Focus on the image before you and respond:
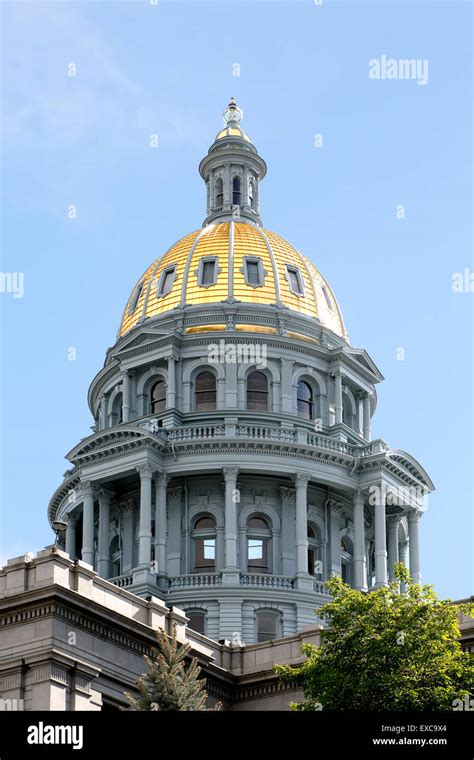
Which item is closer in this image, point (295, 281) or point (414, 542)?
point (414, 542)

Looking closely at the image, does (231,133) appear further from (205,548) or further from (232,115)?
(205,548)

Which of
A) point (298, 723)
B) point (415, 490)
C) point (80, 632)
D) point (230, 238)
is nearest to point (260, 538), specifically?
point (415, 490)

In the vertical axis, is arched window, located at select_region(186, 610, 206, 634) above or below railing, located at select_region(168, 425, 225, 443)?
below

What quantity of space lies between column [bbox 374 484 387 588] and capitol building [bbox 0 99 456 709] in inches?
2.9

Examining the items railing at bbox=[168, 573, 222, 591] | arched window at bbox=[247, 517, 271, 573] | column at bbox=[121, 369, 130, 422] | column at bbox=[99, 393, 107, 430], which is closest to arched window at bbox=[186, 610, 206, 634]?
railing at bbox=[168, 573, 222, 591]

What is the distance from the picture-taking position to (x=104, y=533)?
3034 inches

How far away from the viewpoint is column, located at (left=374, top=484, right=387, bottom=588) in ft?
250

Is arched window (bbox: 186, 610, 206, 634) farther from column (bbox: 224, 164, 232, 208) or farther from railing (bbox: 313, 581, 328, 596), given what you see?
column (bbox: 224, 164, 232, 208)

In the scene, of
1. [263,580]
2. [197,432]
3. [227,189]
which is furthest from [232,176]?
→ [263,580]

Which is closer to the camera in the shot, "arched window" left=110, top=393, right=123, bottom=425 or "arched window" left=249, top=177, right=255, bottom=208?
"arched window" left=110, top=393, right=123, bottom=425

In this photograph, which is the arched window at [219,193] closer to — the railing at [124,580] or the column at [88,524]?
the column at [88,524]

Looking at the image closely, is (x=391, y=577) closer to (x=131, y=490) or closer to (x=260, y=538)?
(x=260, y=538)

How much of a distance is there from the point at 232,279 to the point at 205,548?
1461 centimetres

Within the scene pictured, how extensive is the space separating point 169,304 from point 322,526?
14.1m
